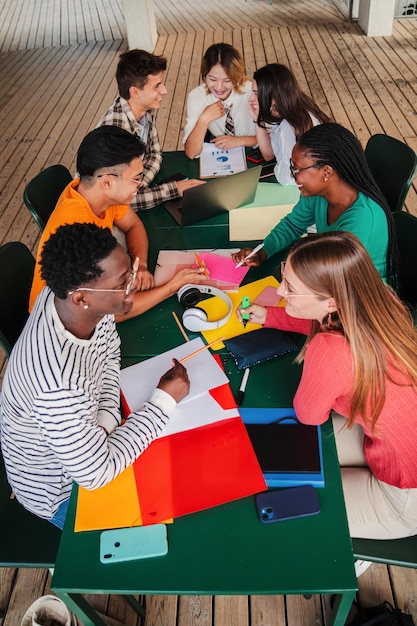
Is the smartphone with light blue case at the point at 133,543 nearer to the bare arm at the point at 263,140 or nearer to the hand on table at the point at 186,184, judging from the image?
the hand on table at the point at 186,184

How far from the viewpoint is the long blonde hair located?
1335 millimetres

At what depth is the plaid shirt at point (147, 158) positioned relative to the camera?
2.48 meters

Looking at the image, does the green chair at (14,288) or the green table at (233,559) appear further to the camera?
the green chair at (14,288)

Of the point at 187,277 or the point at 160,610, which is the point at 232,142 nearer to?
the point at 187,277

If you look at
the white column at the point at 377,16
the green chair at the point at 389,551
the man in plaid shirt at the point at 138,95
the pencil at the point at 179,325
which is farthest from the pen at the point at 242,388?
the white column at the point at 377,16

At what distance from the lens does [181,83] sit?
21.1 feet

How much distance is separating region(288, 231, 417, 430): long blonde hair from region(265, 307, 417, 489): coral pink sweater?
0.09 feet

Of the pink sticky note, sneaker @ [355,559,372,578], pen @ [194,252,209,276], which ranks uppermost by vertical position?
pen @ [194,252,209,276]

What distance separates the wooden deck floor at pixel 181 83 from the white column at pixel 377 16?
0.51ft

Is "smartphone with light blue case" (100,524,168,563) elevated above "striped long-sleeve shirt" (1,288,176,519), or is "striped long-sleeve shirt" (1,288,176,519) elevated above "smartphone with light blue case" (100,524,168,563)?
"striped long-sleeve shirt" (1,288,176,519)

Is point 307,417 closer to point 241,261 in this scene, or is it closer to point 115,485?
point 115,485

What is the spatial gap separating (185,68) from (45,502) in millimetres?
6611

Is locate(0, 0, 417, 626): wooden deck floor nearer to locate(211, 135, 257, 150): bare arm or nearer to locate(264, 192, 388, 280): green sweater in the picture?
locate(264, 192, 388, 280): green sweater

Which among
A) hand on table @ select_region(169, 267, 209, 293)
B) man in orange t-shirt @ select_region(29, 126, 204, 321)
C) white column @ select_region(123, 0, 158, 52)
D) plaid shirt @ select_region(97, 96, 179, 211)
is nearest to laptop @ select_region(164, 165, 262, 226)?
plaid shirt @ select_region(97, 96, 179, 211)
